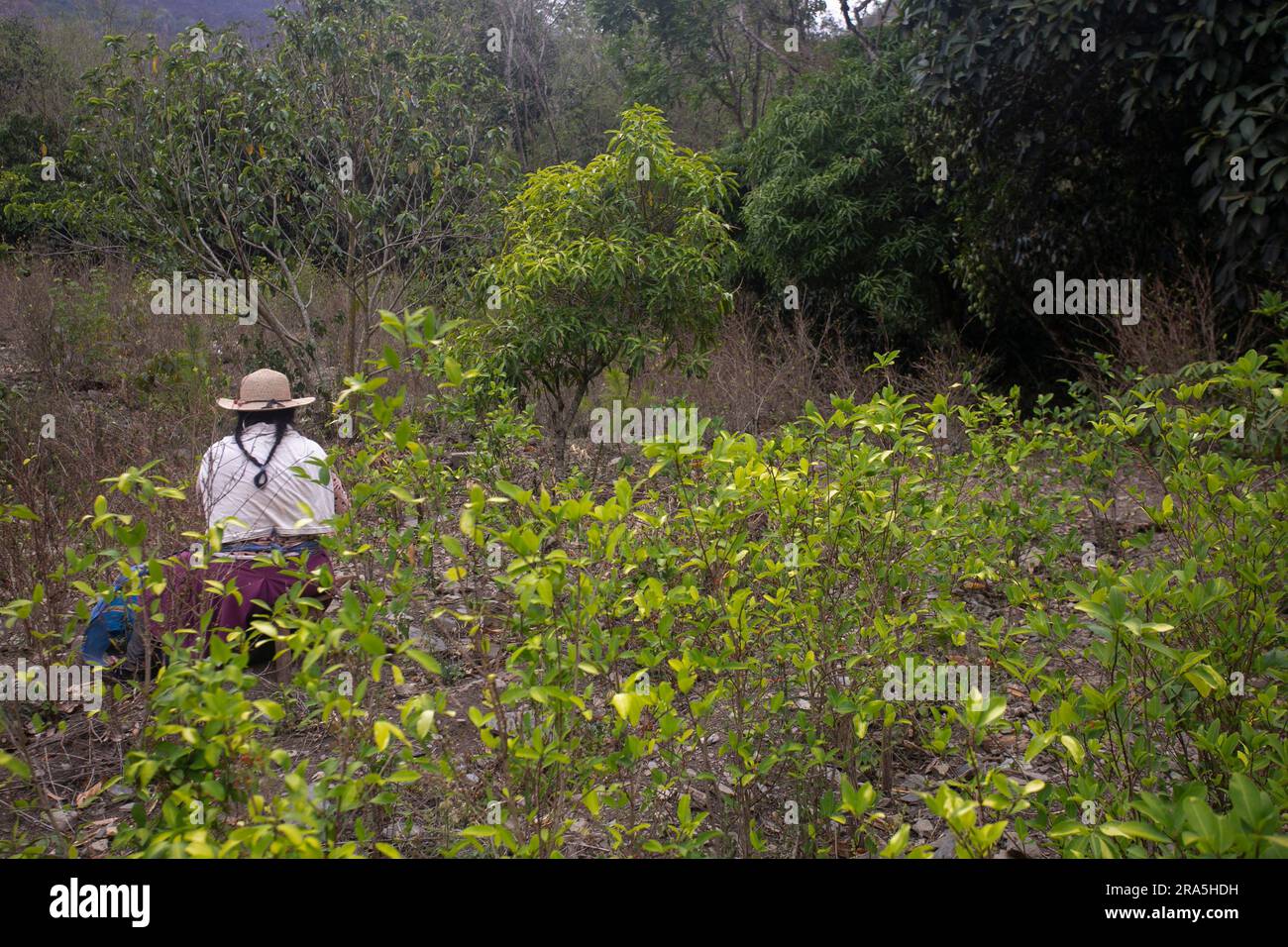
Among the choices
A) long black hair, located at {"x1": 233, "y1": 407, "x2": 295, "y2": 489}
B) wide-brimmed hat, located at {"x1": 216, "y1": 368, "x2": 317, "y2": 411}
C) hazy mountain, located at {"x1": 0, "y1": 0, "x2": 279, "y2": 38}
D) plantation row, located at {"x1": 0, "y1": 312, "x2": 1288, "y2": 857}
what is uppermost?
hazy mountain, located at {"x1": 0, "y1": 0, "x2": 279, "y2": 38}

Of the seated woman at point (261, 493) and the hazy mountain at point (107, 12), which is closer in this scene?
the seated woman at point (261, 493)

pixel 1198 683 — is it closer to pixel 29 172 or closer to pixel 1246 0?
pixel 1246 0

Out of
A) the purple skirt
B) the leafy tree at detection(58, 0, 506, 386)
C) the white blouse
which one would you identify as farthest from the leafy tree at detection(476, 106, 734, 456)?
the purple skirt

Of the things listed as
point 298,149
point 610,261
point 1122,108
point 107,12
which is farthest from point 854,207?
point 107,12

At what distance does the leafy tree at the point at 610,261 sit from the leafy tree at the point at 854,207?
14.5ft

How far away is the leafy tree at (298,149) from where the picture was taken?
24.2 ft

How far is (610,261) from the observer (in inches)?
227

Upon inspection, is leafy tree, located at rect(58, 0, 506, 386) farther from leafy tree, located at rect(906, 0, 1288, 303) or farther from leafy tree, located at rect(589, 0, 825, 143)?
leafy tree, located at rect(589, 0, 825, 143)

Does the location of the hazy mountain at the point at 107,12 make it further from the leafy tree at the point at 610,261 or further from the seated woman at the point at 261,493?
the seated woman at the point at 261,493

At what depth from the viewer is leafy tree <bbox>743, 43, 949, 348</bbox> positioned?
10.2m

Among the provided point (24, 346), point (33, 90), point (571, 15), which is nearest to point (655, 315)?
point (24, 346)

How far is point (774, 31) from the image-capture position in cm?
1594

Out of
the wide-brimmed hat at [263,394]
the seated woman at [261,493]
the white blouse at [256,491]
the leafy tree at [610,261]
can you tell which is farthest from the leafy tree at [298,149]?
the white blouse at [256,491]

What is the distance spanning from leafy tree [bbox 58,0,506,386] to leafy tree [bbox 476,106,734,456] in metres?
2.23
